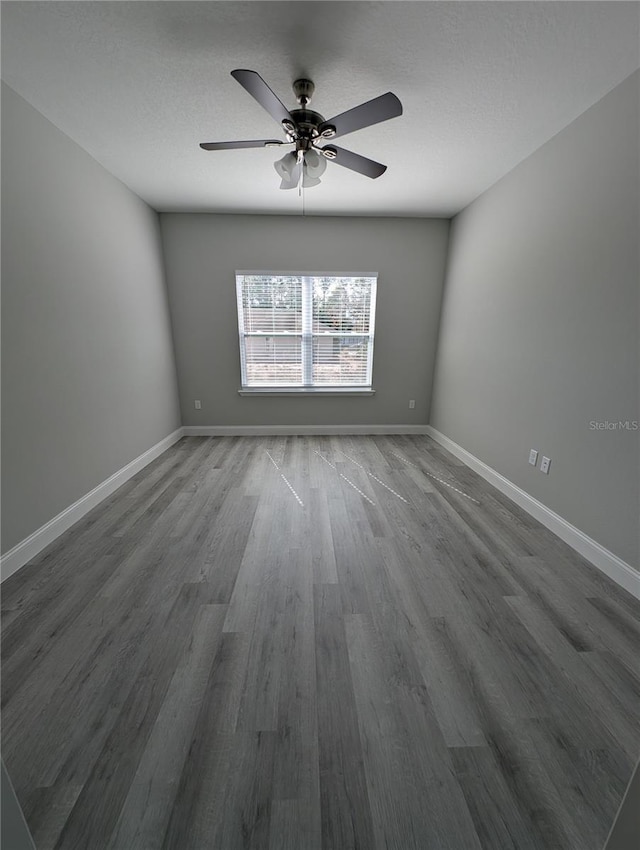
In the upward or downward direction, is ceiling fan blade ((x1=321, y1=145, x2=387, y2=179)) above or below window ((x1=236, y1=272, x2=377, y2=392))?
above

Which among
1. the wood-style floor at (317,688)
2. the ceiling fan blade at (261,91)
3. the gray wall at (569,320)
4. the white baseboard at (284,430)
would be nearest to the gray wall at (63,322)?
the wood-style floor at (317,688)

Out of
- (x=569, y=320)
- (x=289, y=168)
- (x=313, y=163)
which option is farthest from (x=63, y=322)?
(x=569, y=320)

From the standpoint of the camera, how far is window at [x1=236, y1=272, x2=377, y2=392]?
4.01 metres

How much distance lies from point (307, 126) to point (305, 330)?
7.75 feet

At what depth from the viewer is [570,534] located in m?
2.12

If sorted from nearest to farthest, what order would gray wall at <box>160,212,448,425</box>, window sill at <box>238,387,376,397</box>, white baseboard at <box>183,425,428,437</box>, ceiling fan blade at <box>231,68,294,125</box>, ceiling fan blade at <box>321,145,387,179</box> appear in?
ceiling fan blade at <box>231,68,294,125</box> < ceiling fan blade at <box>321,145,387,179</box> < gray wall at <box>160,212,448,425</box> < window sill at <box>238,387,376,397</box> < white baseboard at <box>183,425,428,437</box>

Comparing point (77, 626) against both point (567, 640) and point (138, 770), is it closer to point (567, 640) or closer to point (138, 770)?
point (138, 770)

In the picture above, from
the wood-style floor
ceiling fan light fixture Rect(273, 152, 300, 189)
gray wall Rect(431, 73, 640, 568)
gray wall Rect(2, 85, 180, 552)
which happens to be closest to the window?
gray wall Rect(2, 85, 180, 552)

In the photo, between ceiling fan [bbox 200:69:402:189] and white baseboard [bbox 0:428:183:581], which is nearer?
ceiling fan [bbox 200:69:402:189]

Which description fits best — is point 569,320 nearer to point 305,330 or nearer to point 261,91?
point 261,91

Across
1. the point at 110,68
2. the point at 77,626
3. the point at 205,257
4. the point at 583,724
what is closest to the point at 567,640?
the point at 583,724

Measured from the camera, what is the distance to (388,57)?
165 cm

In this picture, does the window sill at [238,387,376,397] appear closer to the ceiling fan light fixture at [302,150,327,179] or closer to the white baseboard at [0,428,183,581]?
the white baseboard at [0,428,183,581]

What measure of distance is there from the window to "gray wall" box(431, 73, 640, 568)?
1413 millimetres
